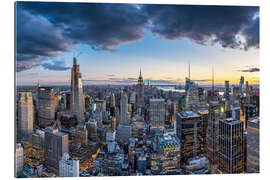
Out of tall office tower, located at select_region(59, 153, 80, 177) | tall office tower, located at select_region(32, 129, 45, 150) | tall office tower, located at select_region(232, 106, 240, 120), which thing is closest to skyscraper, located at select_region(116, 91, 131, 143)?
tall office tower, located at select_region(59, 153, 80, 177)

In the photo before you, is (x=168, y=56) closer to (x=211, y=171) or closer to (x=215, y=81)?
(x=215, y=81)

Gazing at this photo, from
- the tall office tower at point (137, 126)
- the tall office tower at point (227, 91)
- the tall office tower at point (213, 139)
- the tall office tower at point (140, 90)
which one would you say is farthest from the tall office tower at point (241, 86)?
the tall office tower at point (137, 126)

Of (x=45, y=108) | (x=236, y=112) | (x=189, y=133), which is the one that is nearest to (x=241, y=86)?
(x=236, y=112)

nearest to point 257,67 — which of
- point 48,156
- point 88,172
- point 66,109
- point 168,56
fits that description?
point 168,56

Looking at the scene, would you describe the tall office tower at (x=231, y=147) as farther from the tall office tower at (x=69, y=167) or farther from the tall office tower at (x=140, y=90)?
the tall office tower at (x=69, y=167)
